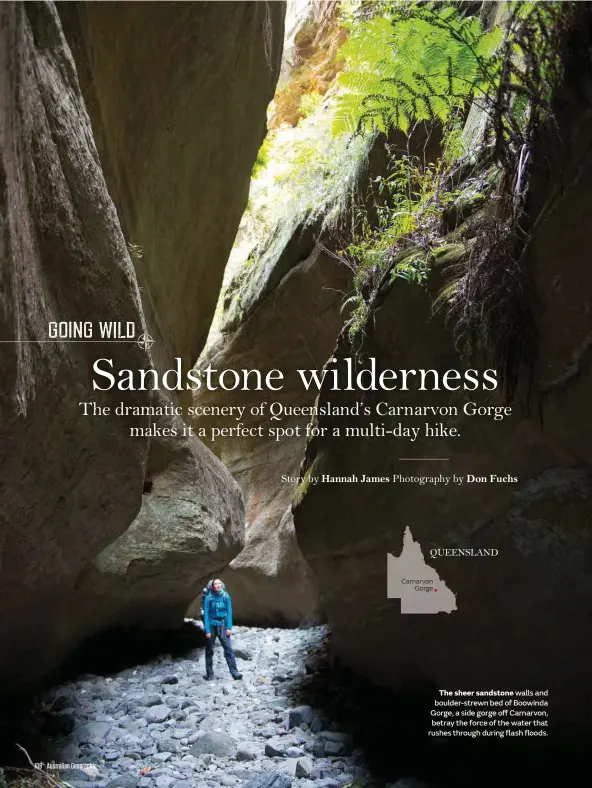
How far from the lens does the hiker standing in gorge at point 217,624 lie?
15.8 feet

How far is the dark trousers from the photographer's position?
4.80m

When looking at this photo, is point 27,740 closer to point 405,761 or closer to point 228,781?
point 228,781

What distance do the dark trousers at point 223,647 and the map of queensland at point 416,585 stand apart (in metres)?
1.89

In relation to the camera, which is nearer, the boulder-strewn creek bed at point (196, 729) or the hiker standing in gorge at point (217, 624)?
the boulder-strewn creek bed at point (196, 729)

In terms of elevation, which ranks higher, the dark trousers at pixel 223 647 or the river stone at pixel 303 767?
the dark trousers at pixel 223 647

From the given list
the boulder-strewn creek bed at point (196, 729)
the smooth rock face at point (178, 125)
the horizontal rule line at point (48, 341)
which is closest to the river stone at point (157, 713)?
the boulder-strewn creek bed at point (196, 729)

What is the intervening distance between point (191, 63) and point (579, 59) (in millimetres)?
3159

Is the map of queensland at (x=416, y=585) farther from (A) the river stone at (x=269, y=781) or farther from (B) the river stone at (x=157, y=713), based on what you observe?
(B) the river stone at (x=157, y=713)

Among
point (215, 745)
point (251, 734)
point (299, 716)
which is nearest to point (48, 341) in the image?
point (215, 745)

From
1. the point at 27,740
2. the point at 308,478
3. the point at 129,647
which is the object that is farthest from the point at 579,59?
the point at 129,647

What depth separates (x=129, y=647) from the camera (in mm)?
5824

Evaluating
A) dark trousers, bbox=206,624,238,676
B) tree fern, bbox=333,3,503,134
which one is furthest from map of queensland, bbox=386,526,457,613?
tree fern, bbox=333,3,503,134

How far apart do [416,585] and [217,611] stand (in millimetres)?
2339

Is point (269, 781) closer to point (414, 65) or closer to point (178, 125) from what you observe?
point (414, 65)
